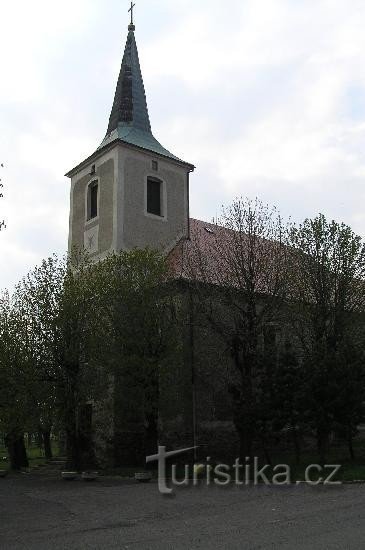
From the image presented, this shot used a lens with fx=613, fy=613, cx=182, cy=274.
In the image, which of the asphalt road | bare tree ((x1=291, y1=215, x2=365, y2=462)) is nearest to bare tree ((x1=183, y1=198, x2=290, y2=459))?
bare tree ((x1=291, y1=215, x2=365, y2=462))

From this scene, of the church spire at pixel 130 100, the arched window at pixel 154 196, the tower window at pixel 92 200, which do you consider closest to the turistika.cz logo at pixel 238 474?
the arched window at pixel 154 196

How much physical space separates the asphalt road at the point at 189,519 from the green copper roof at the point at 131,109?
68.1 ft

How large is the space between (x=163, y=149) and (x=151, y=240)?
6.23m

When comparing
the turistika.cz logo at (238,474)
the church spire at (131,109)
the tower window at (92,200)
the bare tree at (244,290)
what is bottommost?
the turistika.cz logo at (238,474)

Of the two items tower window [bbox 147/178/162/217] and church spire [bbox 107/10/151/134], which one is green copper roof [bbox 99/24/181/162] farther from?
tower window [bbox 147/178/162/217]

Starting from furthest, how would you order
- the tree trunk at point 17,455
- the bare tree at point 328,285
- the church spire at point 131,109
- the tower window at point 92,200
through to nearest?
the church spire at point 131,109, the tower window at point 92,200, the tree trunk at point 17,455, the bare tree at point 328,285

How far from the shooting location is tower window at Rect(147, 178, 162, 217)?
32406mm

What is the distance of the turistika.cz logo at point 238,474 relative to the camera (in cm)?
1823

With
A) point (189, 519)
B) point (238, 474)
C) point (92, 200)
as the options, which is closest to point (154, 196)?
point (92, 200)

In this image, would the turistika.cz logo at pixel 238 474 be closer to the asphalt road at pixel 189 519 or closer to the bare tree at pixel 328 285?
the asphalt road at pixel 189 519

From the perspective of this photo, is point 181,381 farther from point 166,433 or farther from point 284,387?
point 284,387

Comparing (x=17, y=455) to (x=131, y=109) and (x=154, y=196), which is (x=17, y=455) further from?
(x=131, y=109)

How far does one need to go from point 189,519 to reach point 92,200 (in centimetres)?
2341

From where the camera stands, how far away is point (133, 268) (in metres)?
25.2
